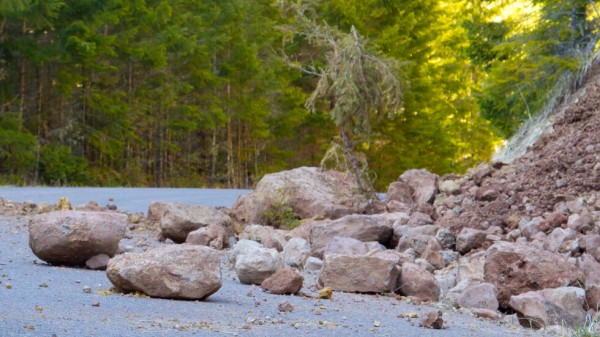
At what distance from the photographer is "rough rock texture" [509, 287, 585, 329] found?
5.70m

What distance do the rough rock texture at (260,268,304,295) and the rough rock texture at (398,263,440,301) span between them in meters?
1.10

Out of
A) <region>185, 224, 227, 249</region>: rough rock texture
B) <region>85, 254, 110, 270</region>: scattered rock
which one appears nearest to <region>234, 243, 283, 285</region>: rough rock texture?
<region>85, 254, 110, 270</region>: scattered rock

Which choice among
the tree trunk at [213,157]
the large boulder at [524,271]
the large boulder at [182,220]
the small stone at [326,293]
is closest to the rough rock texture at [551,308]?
the large boulder at [524,271]

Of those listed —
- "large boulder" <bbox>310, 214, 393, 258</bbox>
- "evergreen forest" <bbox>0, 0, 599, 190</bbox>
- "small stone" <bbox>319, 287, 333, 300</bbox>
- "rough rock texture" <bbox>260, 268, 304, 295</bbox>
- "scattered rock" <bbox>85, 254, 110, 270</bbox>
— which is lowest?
"small stone" <bbox>319, 287, 333, 300</bbox>

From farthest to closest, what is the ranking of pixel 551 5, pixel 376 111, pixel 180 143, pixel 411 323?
1. pixel 180 143
2. pixel 551 5
3. pixel 376 111
4. pixel 411 323

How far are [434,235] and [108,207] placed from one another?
16.4 feet

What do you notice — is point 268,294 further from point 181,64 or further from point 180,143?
point 180,143

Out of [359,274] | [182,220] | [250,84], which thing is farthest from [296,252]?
[250,84]

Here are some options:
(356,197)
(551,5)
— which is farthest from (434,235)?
(551,5)

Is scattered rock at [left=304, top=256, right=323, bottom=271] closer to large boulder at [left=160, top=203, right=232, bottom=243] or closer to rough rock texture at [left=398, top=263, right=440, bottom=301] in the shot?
rough rock texture at [left=398, top=263, right=440, bottom=301]

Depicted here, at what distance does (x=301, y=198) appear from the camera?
39.8 feet

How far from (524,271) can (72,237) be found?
3733 millimetres

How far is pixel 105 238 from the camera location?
677cm

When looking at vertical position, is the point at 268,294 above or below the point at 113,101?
below
